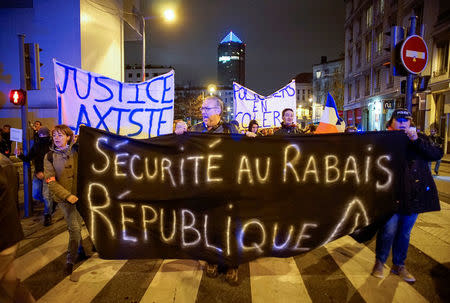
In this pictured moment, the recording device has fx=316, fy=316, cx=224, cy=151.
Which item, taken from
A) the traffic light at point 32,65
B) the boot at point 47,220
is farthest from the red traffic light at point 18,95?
the boot at point 47,220

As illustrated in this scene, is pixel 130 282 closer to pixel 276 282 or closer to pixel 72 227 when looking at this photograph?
pixel 72 227

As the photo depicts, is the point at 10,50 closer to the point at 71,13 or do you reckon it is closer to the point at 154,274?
the point at 71,13

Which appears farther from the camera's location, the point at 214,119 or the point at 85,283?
the point at 214,119

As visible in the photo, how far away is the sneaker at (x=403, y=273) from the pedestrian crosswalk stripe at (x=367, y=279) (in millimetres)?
58

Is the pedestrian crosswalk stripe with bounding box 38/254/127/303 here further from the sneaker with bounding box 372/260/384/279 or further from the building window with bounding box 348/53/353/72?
the building window with bounding box 348/53/353/72

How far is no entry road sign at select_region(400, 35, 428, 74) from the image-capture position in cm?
584

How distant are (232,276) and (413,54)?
5.24 metres

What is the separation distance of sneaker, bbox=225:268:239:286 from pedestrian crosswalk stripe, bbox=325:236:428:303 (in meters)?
1.34

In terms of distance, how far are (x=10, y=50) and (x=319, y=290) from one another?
18.7 metres

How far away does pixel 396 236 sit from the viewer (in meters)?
3.86

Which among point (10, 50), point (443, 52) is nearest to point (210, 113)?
point (10, 50)

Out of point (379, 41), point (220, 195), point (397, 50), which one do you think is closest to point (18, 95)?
point (220, 195)

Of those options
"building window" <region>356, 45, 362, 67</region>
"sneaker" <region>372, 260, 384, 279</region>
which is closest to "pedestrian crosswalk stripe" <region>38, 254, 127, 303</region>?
"sneaker" <region>372, 260, 384, 279</region>

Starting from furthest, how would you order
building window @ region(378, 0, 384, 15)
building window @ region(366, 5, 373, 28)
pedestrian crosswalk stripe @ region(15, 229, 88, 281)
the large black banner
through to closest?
building window @ region(366, 5, 373, 28) < building window @ region(378, 0, 384, 15) < pedestrian crosswalk stripe @ region(15, 229, 88, 281) < the large black banner
